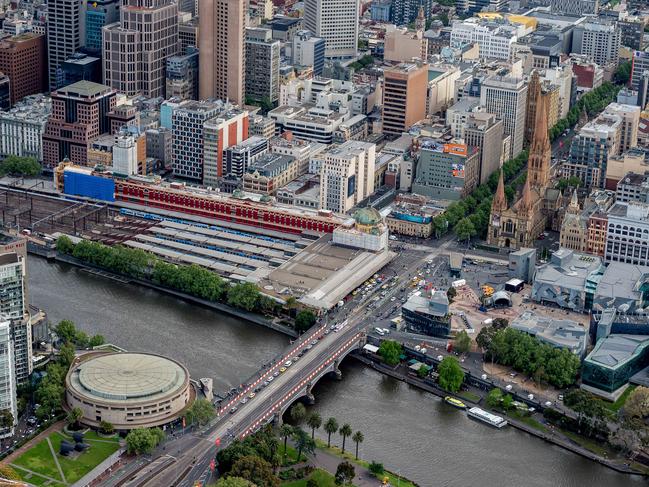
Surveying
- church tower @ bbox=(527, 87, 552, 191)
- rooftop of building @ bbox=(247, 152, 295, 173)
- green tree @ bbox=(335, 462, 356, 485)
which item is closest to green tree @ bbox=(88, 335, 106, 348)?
green tree @ bbox=(335, 462, 356, 485)

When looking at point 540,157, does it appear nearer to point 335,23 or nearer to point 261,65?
point 261,65

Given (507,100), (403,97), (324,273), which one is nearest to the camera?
(324,273)

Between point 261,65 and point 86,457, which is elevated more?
point 261,65

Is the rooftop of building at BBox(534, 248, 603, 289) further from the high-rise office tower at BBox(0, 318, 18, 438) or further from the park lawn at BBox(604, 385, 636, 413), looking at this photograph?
the high-rise office tower at BBox(0, 318, 18, 438)

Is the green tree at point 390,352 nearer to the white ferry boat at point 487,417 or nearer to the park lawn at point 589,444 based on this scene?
the white ferry boat at point 487,417

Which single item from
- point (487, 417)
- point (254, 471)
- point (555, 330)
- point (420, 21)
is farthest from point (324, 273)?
point (420, 21)

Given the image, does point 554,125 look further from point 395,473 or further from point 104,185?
point 395,473
